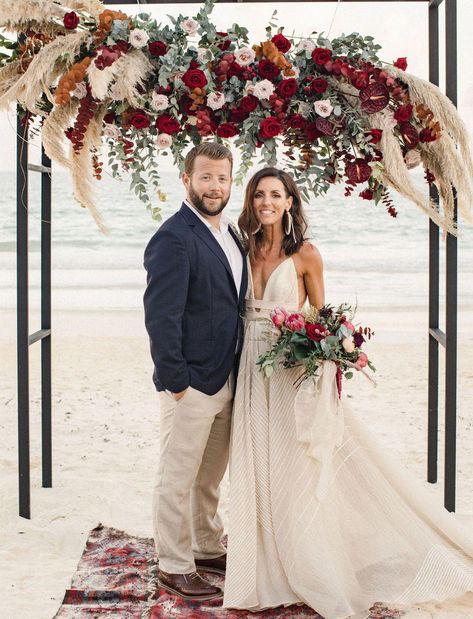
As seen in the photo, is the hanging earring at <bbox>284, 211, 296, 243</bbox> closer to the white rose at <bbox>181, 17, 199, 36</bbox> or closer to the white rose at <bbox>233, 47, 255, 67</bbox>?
the white rose at <bbox>233, 47, 255, 67</bbox>

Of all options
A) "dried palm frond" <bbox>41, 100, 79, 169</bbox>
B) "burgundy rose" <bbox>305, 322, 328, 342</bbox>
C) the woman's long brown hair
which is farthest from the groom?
"dried palm frond" <bbox>41, 100, 79, 169</bbox>

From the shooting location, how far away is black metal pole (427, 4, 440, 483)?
4668 mm

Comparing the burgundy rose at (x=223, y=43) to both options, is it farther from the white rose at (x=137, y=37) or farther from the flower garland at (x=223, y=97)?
the white rose at (x=137, y=37)

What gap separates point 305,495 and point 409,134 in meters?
1.78

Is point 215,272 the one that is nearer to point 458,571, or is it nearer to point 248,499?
point 248,499

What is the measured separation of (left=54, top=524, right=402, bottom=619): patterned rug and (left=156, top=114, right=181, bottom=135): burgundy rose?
2.05m

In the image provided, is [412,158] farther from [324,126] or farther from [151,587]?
[151,587]

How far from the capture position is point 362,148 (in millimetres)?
3961

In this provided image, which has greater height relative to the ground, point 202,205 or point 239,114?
point 239,114

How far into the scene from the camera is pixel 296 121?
12.9 feet

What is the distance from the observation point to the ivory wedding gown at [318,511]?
348 cm

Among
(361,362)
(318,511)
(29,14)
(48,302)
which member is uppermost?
(29,14)

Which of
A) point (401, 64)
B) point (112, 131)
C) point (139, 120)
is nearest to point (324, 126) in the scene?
point (401, 64)

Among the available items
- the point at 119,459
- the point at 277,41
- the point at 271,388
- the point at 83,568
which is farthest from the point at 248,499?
the point at 119,459
